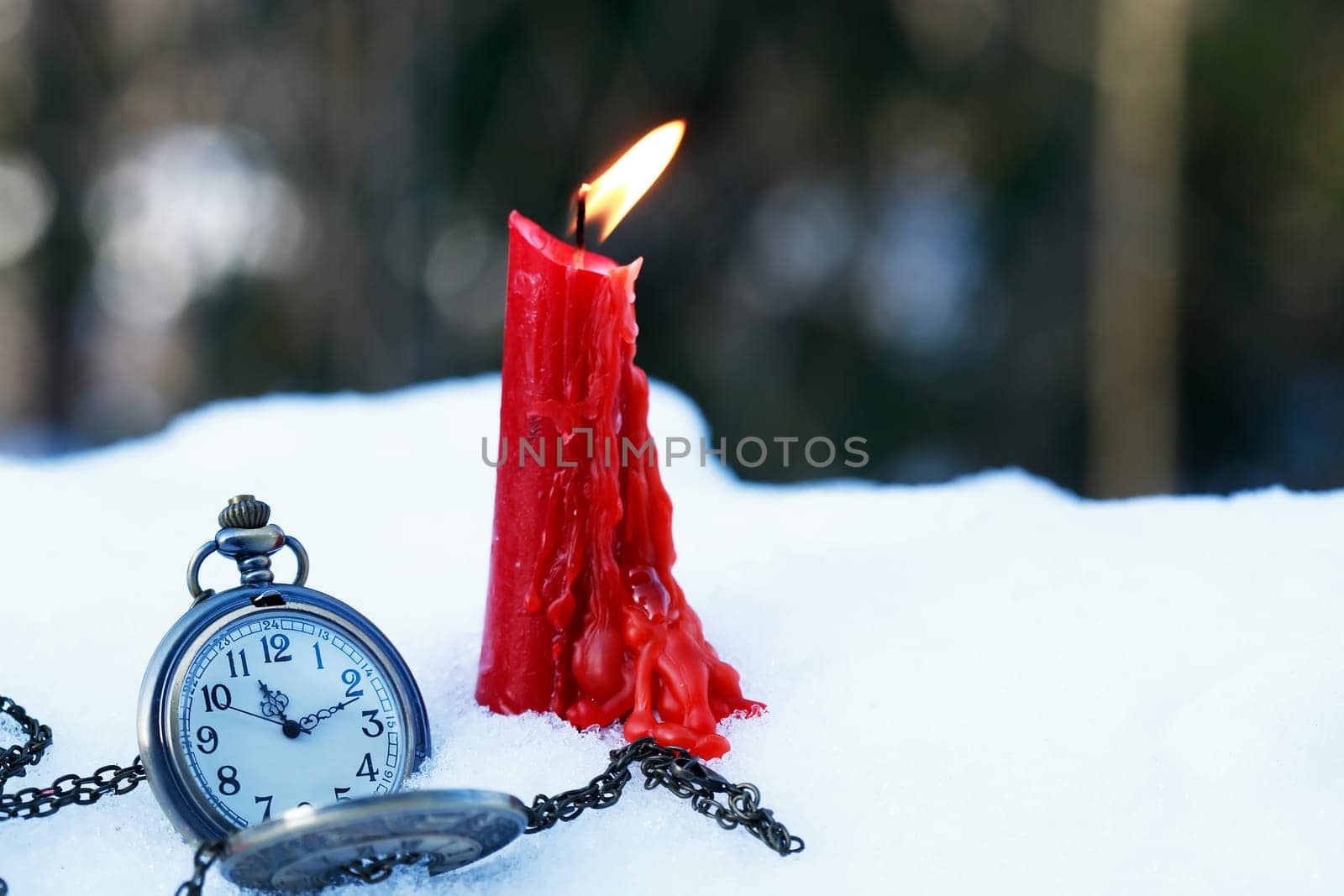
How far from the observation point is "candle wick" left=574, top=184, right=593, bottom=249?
81 centimetres

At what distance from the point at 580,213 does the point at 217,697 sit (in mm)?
391

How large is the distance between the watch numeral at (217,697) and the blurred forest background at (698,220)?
2183 millimetres

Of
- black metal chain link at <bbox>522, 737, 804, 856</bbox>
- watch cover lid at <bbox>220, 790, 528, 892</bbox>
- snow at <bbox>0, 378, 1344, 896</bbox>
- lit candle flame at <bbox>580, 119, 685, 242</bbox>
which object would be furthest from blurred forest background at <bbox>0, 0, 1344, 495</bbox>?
watch cover lid at <bbox>220, 790, 528, 892</bbox>

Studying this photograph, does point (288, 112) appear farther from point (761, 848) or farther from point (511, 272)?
point (761, 848)

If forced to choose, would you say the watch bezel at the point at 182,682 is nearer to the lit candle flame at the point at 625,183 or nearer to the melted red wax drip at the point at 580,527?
the melted red wax drip at the point at 580,527

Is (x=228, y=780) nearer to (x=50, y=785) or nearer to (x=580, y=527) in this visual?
(x=50, y=785)

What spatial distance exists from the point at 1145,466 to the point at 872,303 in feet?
2.52

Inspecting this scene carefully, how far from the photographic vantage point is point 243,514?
709 millimetres

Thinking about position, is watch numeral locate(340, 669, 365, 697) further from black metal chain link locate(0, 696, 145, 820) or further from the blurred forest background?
the blurred forest background

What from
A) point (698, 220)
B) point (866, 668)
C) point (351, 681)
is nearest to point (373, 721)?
point (351, 681)


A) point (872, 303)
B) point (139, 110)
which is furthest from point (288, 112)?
point (872, 303)

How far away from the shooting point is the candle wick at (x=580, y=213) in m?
0.81

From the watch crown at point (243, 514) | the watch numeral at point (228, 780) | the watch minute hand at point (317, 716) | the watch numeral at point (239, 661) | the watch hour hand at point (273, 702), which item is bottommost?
the watch numeral at point (228, 780)

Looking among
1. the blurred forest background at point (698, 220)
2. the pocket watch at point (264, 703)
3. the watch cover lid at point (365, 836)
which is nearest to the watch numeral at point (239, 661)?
the pocket watch at point (264, 703)
